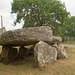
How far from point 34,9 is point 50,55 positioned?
27.5ft

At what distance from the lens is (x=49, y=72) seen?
189 inches

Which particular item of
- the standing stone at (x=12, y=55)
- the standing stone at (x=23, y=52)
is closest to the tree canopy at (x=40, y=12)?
the standing stone at (x=23, y=52)

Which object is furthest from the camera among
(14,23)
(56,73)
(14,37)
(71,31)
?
(71,31)

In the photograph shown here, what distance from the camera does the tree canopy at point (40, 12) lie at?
1276cm

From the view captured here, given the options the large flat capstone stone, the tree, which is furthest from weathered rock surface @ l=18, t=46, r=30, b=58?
the tree

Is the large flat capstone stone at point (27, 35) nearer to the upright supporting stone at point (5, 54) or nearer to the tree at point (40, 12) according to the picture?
the upright supporting stone at point (5, 54)

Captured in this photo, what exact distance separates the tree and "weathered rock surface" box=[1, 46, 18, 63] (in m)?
6.08

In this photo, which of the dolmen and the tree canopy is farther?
the tree canopy

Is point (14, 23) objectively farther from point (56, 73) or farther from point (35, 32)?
point (56, 73)

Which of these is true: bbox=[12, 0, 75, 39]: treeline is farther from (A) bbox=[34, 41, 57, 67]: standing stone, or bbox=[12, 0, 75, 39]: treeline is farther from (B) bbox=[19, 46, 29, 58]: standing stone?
(A) bbox=[34, 41, 57, 67]: standing stone

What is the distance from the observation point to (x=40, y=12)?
42.3 ft

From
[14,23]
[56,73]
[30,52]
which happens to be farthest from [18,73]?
[14,23]

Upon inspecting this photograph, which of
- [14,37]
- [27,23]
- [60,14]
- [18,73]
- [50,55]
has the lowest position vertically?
[18,73]

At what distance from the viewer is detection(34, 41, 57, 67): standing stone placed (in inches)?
213
